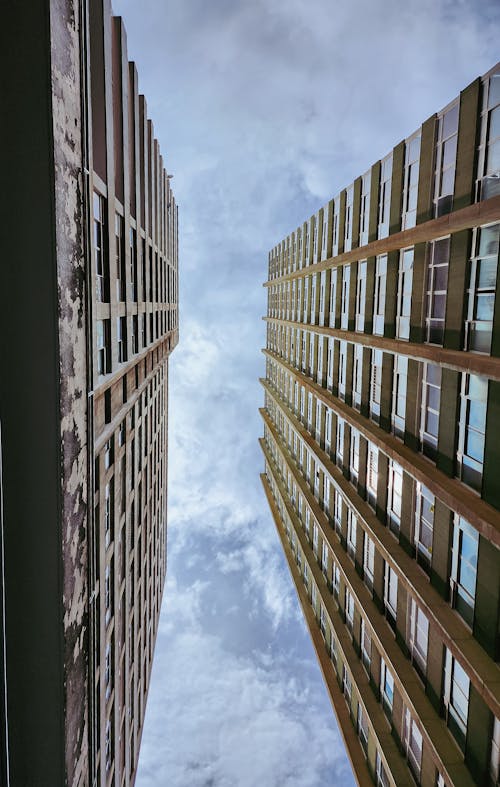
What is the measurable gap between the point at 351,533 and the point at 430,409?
478 inches

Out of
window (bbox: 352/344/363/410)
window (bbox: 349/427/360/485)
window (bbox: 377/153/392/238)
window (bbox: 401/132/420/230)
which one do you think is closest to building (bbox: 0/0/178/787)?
window (bbox: 401/132/420/230)

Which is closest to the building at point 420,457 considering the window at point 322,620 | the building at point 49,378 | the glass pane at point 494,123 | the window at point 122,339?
the glass pane at point 494,123

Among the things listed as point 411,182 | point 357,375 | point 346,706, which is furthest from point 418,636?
point 411,182

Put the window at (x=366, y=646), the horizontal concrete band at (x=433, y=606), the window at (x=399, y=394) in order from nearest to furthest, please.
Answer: the horizontal concrete band at (x=433, y=606), the window at (x=399, y=394), the window at (x=366, y=646)

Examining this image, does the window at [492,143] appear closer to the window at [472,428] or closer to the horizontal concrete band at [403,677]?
the window at [472,428]

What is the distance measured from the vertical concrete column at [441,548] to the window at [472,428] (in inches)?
69.8

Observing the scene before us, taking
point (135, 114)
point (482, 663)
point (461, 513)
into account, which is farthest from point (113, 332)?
point (482, 663)

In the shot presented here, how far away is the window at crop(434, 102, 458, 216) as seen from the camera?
15180 millimetres

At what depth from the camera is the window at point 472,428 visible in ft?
43.9

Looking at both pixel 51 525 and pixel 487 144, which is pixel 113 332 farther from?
pixel 487 144

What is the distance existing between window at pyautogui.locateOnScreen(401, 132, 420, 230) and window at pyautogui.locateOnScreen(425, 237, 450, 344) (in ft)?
8.05

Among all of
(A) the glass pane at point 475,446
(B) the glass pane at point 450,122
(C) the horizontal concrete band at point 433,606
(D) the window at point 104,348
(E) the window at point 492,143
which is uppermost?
(B) the glass pane at point 450,122

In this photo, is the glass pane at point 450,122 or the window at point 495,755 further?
the glass pane at point 450,122

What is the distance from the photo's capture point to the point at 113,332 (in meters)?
20.3
